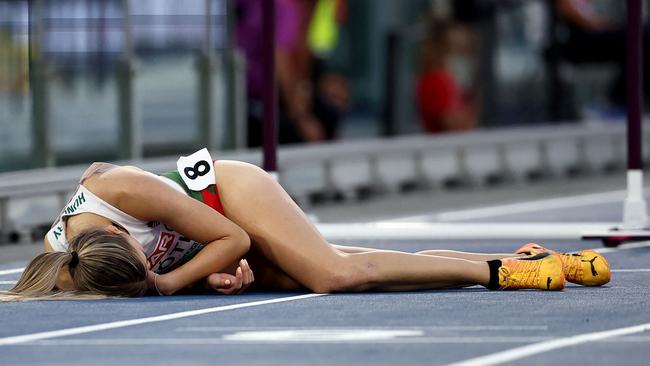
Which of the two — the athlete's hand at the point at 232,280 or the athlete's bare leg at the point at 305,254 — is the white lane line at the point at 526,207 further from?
the athlete's hand at the point at 232,280

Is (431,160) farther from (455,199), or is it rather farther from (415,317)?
(415,317)

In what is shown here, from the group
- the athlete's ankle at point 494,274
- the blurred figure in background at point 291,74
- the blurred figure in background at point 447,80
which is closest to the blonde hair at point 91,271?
the athlete's ankle at point 494,274

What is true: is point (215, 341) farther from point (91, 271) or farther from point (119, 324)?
point (91, 271)

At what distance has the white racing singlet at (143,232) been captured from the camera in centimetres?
1005

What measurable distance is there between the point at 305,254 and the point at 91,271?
1123 mm

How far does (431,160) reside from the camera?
23.0m

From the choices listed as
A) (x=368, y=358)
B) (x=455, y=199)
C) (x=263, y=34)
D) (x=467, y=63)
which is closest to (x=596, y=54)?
(x=467, y=63)

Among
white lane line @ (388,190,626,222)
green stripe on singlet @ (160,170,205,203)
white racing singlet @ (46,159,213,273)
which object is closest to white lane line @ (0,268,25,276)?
white racing singlet @ (46,159,213,273)

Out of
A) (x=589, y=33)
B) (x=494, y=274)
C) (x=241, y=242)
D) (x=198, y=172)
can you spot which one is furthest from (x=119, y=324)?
(x=589, y=33)

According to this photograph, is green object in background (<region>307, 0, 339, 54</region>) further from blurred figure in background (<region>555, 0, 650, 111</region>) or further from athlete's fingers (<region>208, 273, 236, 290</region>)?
athlete's fingers (<region>208, 273, 236, 290</region>)

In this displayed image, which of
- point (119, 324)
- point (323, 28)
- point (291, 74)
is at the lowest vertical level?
point (119, 324)

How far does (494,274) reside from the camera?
34.7ft

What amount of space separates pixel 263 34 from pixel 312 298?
17.4 feet

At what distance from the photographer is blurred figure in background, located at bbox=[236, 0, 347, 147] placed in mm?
20844
